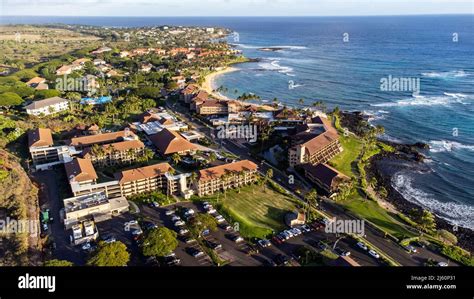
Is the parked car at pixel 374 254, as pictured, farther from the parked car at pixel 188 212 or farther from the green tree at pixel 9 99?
the green tree at pixel 9 99

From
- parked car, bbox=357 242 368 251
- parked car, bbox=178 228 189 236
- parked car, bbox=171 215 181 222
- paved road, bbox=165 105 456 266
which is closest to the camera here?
paved road, bbox=165 105 456 266

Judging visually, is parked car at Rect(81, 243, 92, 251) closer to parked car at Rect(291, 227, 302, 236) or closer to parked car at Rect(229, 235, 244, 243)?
parked car at Rect(229, 235, 244, 243)

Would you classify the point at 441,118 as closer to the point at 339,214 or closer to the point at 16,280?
the point at 339,214

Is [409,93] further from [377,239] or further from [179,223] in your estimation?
[179,223]

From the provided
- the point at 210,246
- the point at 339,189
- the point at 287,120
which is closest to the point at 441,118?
the point at 287,120

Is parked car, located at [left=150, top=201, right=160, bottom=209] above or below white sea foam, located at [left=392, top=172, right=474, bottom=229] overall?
above

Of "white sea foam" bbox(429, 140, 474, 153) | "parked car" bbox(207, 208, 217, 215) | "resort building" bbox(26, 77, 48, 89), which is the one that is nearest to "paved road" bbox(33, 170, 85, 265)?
"parked car" bbox(207, 208, 217, 215)

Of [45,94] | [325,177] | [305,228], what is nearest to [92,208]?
[305,228]

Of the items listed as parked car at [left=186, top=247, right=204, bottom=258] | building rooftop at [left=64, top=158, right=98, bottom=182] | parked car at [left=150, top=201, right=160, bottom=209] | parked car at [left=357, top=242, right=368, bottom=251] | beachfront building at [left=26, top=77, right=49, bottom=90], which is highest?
beachfront building at [left=26, top=77, right=49, bottom=90]
